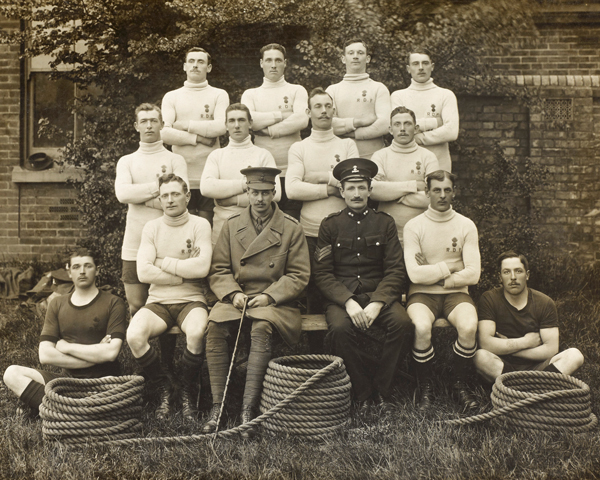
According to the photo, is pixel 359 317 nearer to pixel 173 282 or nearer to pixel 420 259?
pixel 420 259

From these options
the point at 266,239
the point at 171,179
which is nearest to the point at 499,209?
the point at 266,239

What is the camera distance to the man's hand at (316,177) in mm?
4625

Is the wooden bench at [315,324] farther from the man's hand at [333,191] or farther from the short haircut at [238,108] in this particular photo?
the short haircut at [238,108]

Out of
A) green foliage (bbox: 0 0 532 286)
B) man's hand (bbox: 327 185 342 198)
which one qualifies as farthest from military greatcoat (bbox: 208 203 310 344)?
green foliage (bbox: 0 0 532 286)

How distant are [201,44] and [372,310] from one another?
3868 mm

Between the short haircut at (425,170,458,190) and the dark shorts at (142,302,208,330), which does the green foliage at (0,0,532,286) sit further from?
the dark shorts at (142,302,208,330)

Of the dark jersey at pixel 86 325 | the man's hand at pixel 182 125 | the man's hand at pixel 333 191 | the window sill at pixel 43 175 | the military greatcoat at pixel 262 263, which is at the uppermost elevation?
the man's hand at pixel 182 125

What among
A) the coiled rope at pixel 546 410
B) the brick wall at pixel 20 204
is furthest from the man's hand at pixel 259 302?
the brick wall at pixel 20 204

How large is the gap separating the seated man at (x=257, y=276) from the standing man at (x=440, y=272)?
0.77 meters

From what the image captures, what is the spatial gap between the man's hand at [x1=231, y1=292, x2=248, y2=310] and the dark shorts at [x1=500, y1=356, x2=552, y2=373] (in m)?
1.74

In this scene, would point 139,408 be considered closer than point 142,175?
Yes

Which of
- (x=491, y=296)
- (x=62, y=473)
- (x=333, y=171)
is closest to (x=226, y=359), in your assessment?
(x=62, y=473)

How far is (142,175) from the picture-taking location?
4.55m

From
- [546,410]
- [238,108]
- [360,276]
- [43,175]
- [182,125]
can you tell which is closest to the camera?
[546,410]
